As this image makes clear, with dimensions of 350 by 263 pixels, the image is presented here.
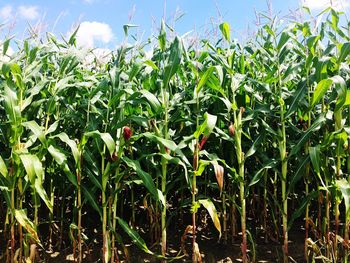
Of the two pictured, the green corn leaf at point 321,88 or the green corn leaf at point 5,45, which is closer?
the green corn leaf at point 321,88

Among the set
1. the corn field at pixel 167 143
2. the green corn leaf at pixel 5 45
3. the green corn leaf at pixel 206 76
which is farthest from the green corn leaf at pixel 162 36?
the green corn leaf at pixel 5 45

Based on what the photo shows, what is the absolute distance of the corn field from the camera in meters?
3.04

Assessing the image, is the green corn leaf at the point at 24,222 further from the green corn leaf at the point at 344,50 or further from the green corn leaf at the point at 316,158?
the green corn leaf at the point at 344,50

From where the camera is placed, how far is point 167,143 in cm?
293

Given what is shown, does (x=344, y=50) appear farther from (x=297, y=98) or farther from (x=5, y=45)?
(x=5, y=45)

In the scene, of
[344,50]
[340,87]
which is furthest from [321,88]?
[344,50]

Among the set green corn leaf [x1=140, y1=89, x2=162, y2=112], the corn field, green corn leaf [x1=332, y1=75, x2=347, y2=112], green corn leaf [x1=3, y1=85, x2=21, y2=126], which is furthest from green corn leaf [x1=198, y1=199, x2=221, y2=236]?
green corn leaf [x1=3, y1=85, x2=21, y2=126]

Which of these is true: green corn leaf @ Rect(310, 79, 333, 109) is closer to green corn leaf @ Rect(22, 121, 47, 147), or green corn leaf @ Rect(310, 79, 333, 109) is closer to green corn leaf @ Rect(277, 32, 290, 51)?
green corn leaf @ Rect(277, 32, 290, 51)

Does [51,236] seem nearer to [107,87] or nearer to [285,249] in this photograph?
[107,87]

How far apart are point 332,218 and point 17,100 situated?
10.9ft

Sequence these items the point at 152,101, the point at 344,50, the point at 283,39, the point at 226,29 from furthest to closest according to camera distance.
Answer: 1. the point at 226,29
2. the point at 283,39
3. the point at 344,50
4. the point at 152,101

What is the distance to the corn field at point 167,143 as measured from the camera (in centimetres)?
304

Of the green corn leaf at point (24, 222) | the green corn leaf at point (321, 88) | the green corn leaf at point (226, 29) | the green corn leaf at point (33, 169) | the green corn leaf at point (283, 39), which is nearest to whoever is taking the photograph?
the green corn leaf at point (33, 169)

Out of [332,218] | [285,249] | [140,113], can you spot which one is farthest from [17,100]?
[332,218]
